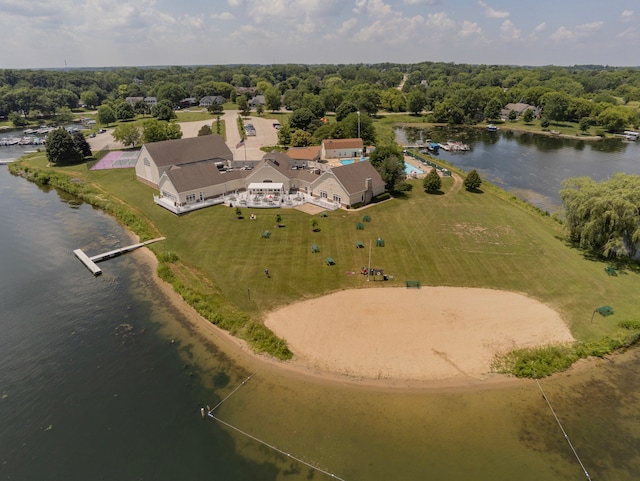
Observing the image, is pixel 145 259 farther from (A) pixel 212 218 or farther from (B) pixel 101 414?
(B) pixel 101 414

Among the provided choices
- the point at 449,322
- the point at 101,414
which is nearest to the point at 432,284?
the point at 449,322

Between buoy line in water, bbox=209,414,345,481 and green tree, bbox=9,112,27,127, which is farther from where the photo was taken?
green tree, bbox=9,112,27,127

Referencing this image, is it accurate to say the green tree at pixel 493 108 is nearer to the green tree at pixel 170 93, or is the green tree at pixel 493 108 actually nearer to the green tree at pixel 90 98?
the green tree at pixel 170 93

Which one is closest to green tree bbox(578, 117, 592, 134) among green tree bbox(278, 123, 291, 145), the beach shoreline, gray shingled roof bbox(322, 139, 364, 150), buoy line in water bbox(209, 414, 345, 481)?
gray shingled roof bbox(322, 139, 364, 150)

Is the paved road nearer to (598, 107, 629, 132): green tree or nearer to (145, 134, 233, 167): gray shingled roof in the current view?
(145, 134, 233, 167): gray shingled roof

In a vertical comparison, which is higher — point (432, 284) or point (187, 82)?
point (187, 82)

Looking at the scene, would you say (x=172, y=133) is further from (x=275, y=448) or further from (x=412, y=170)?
(x=275, y=448)
